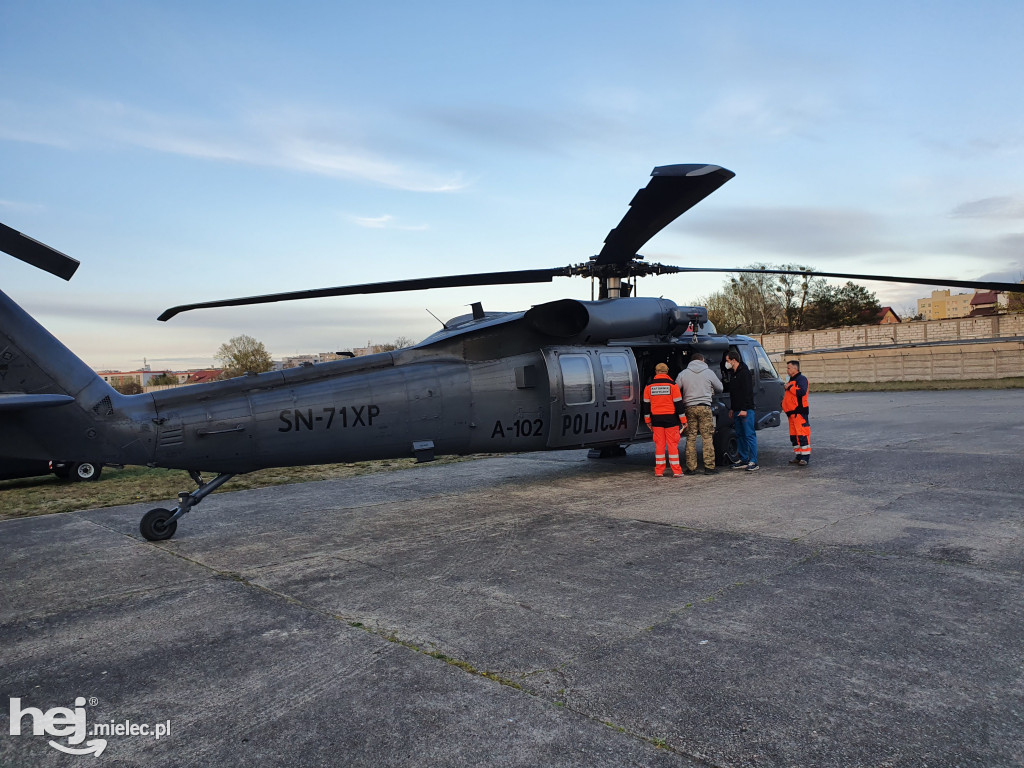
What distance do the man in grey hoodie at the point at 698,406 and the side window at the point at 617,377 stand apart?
0.83 metres

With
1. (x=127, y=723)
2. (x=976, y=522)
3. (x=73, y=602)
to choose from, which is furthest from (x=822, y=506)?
(x=73, y=602)

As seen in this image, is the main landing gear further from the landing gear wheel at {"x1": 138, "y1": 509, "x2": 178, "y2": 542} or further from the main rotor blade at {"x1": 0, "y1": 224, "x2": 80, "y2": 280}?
the main rotor blade at {"x1": 0, "y1": 224, "x2": 80, "y2": 280}

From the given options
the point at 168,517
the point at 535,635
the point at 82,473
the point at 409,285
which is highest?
the point at 409,285

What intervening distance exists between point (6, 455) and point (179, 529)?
6.68 feet

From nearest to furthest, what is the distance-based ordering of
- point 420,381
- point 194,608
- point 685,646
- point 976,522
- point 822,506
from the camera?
point 685,646 → point 194,608 → point 976,522 → point 822,506 → point 420,381

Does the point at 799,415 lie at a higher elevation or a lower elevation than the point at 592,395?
lower

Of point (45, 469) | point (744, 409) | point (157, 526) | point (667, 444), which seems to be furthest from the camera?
point (45, 469)

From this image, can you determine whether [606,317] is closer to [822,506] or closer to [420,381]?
[420,381]

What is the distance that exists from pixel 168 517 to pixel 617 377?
6.05 metres

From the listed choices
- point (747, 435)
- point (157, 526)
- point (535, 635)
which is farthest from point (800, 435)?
point (157, 526)

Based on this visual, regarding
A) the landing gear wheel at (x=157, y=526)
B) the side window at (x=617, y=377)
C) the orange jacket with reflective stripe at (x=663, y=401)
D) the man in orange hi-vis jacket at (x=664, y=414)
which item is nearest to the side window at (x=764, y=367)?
the man in orange hi-vis jacket at (x=664, y=414)

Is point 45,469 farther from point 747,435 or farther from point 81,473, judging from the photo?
point 747,435

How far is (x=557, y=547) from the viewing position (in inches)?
238

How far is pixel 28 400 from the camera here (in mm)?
5574
